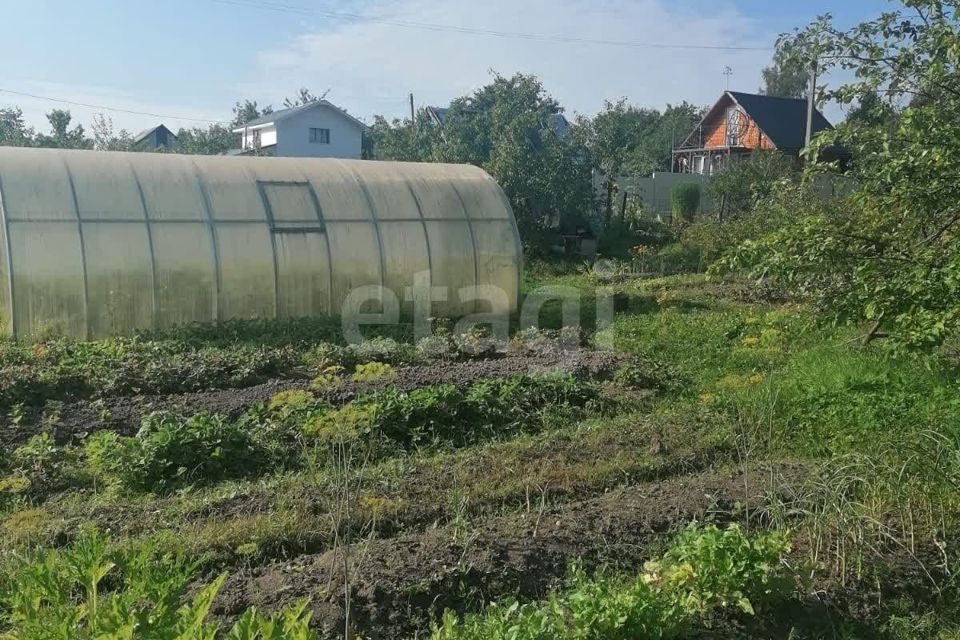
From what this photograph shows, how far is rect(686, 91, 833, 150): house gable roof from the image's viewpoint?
38906mm

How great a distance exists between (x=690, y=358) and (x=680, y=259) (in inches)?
393

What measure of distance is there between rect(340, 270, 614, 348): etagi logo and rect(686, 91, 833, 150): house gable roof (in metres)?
28.4

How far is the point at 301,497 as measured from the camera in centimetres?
558

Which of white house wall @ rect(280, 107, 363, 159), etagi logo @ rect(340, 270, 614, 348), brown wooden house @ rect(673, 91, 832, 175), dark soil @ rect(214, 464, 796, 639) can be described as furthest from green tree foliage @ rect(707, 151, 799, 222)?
white house wall @ rect(280, 107, 363, 159)

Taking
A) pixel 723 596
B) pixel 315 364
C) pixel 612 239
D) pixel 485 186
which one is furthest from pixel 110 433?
pixel 612 239

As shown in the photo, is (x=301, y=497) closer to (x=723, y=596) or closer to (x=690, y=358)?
(x=723, y=596)

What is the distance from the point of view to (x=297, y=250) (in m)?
12.1

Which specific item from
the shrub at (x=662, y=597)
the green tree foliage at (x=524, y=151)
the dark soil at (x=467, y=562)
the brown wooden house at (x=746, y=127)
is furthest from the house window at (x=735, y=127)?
the shrub at (x=662, y=597)

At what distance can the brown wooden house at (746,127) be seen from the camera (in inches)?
1539

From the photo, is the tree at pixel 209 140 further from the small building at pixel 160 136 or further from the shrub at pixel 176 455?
the shrub at pixel 176 455

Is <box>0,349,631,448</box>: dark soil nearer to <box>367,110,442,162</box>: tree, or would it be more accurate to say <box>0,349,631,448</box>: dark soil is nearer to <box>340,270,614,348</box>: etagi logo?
<box>340,270,614,348</box>: etagi logo

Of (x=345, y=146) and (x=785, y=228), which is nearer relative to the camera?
(x=785, y=228)

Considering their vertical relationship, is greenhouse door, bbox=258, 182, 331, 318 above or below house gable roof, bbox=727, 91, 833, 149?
below

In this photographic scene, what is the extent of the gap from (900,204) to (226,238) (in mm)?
8483
